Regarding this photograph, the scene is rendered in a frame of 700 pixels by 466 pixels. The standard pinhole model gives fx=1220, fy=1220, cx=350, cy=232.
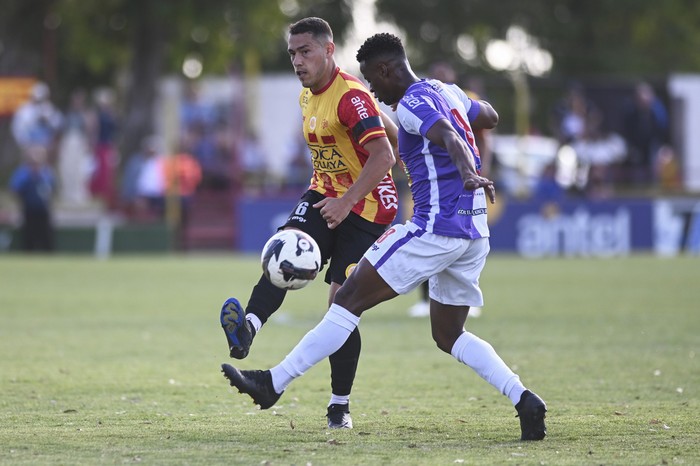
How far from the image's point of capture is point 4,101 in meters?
30.2

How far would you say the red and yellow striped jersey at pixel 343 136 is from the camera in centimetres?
739

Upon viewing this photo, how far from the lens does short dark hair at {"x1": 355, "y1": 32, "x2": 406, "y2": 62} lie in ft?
22.9

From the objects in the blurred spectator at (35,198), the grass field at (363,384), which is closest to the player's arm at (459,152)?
the grass field at (363,384)

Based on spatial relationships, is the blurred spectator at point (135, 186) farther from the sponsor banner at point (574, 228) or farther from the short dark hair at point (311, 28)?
the short dark hair at point (311, 28)

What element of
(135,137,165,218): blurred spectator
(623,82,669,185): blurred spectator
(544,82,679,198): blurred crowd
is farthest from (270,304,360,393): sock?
(623,82,669,185): blurred spectator

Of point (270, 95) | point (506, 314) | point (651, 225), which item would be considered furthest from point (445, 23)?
point (506, 314)

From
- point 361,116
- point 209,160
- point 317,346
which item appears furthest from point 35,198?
point 317,346

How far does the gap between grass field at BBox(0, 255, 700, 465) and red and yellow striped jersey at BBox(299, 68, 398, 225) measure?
1377 mm

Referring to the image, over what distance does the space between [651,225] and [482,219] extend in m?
21.3

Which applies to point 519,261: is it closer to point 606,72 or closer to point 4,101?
point 4,101

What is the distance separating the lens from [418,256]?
675 centimetres

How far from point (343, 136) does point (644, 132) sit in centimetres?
2295

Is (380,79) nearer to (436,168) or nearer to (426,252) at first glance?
(436,168)

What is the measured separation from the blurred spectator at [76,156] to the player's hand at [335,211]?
23.0 meters
